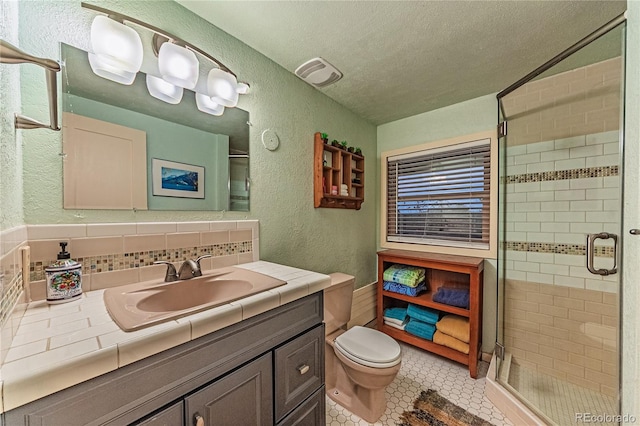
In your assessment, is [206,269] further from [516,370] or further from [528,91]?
[528,91]

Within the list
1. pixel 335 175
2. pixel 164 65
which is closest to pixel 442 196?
pixel 335 175

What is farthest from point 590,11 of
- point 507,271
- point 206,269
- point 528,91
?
point 206,269

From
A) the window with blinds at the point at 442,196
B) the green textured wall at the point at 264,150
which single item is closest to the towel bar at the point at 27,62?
the green textured wall at the point at 264,150

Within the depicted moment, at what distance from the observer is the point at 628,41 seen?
2.85 ft

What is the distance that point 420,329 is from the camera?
79.2 inches

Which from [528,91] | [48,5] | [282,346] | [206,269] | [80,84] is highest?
[528,91]

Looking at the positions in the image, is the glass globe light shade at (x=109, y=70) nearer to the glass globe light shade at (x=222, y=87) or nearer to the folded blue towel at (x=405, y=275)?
the glass globe light shade at (x=222, y=87)

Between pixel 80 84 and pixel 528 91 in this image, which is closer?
pixel 80 84

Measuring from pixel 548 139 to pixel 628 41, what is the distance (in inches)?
39.7

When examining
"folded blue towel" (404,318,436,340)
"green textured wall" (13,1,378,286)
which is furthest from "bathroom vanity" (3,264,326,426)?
"folded blue towel" (404,318,436,340)

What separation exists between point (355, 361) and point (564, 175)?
1.89 m

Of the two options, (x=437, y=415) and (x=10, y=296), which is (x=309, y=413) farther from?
(x=10, y=296)

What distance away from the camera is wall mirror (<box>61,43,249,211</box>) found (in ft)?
3.00

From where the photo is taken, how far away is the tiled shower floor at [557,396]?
132cm
